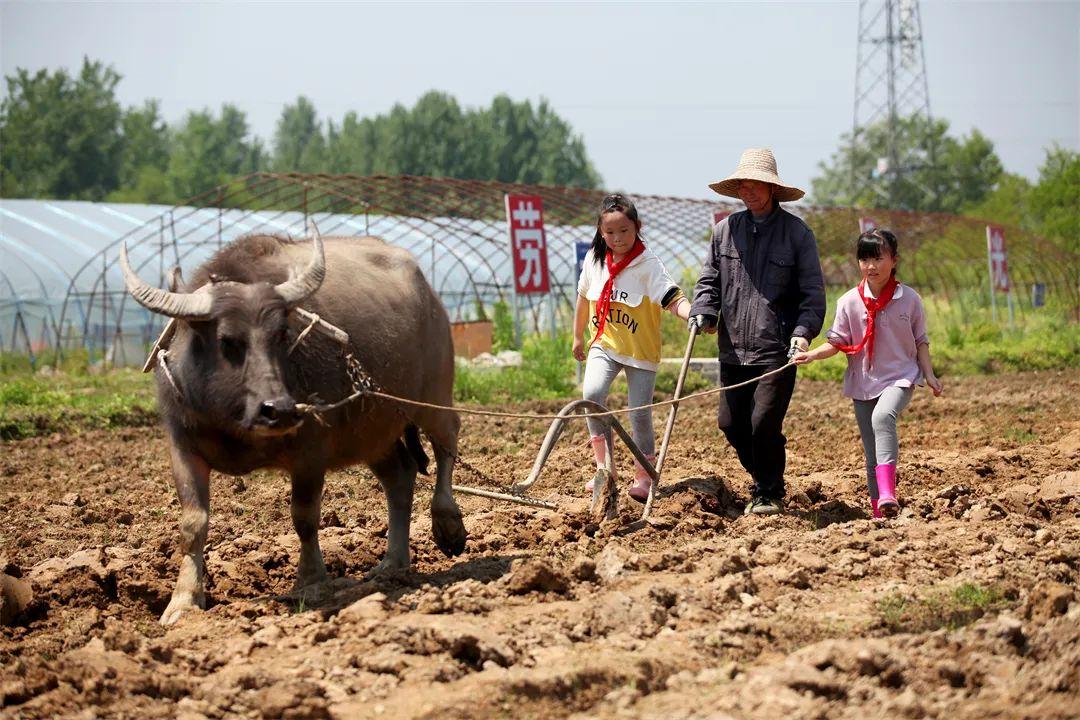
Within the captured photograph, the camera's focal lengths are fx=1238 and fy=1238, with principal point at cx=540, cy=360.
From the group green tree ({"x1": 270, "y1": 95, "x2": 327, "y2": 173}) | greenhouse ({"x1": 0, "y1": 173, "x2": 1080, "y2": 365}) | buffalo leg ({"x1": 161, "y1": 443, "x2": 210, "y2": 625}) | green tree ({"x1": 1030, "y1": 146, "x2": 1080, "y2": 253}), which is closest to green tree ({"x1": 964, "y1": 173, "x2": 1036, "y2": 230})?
green tree ({"x1": 1030, "y1": 146, "x2": 1080, "y2": 253})

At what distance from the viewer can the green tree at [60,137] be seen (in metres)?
55.8

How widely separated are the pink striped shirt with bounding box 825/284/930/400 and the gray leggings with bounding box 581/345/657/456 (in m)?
1.11

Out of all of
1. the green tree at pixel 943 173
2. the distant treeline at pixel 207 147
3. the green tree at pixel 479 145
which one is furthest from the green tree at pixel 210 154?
the green tree at pixel 943 173

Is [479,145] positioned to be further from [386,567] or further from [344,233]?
[386,567]

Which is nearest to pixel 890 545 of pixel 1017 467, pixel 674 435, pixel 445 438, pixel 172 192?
pixel 445 438

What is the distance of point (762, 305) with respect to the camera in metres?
7.07

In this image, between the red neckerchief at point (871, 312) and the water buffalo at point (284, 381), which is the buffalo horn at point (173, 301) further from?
the red neckerchief at point (871, 312)

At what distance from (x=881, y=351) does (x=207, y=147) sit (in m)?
68.8

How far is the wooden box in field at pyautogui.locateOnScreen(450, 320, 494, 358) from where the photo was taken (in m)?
20.7

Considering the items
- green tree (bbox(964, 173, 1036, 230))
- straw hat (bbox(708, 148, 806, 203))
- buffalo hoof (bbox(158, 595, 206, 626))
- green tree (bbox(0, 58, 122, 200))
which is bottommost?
buffalo hoof (bbox(158, 595, 206, 626))

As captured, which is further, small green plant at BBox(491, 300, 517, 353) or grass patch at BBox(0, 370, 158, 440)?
small green plant at BBox(491, 300, 517, 353)

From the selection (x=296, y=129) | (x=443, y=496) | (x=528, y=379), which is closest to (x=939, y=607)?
(x=443, y=496)

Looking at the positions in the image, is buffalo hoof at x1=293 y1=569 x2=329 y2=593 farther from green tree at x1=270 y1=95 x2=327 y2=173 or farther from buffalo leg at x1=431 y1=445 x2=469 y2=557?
green tree at x1=270 y1=95 x2=327 y2=173

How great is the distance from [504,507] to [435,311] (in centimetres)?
147
